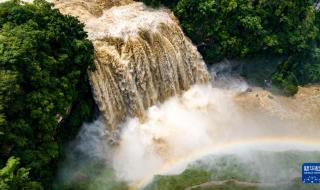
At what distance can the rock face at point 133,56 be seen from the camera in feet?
78.2

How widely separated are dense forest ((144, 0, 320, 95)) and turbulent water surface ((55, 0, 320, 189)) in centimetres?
120

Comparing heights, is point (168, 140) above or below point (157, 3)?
below

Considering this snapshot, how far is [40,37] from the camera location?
19828 millimetres

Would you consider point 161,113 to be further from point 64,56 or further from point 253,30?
point 253,30

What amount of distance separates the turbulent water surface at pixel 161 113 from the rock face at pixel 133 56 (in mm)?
55

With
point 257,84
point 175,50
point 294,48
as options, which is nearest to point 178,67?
point 175,50

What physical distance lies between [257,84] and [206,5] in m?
6.44

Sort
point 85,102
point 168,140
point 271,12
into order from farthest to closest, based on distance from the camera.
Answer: point 271,12 → point 168,140 → point 85,102

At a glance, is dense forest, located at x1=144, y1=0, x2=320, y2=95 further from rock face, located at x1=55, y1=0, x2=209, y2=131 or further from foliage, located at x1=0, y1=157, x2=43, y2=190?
foliage, located at x1=0, y1=157, x2=43, y2=190

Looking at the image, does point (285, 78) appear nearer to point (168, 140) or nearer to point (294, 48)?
point (294, 48)

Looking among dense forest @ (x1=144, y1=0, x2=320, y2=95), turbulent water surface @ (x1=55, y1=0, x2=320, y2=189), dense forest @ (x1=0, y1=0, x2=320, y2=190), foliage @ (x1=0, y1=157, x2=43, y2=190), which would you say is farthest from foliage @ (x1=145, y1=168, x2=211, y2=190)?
dense forest @ (x1=144, y1=0, x2=320, y2=95)

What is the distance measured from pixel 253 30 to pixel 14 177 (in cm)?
1883

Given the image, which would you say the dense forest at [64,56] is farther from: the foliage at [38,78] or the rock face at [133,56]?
the rock face at [133,56]

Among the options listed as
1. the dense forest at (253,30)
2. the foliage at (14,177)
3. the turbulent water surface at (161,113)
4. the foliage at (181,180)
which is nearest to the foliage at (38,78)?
the foliage at (14,177)
